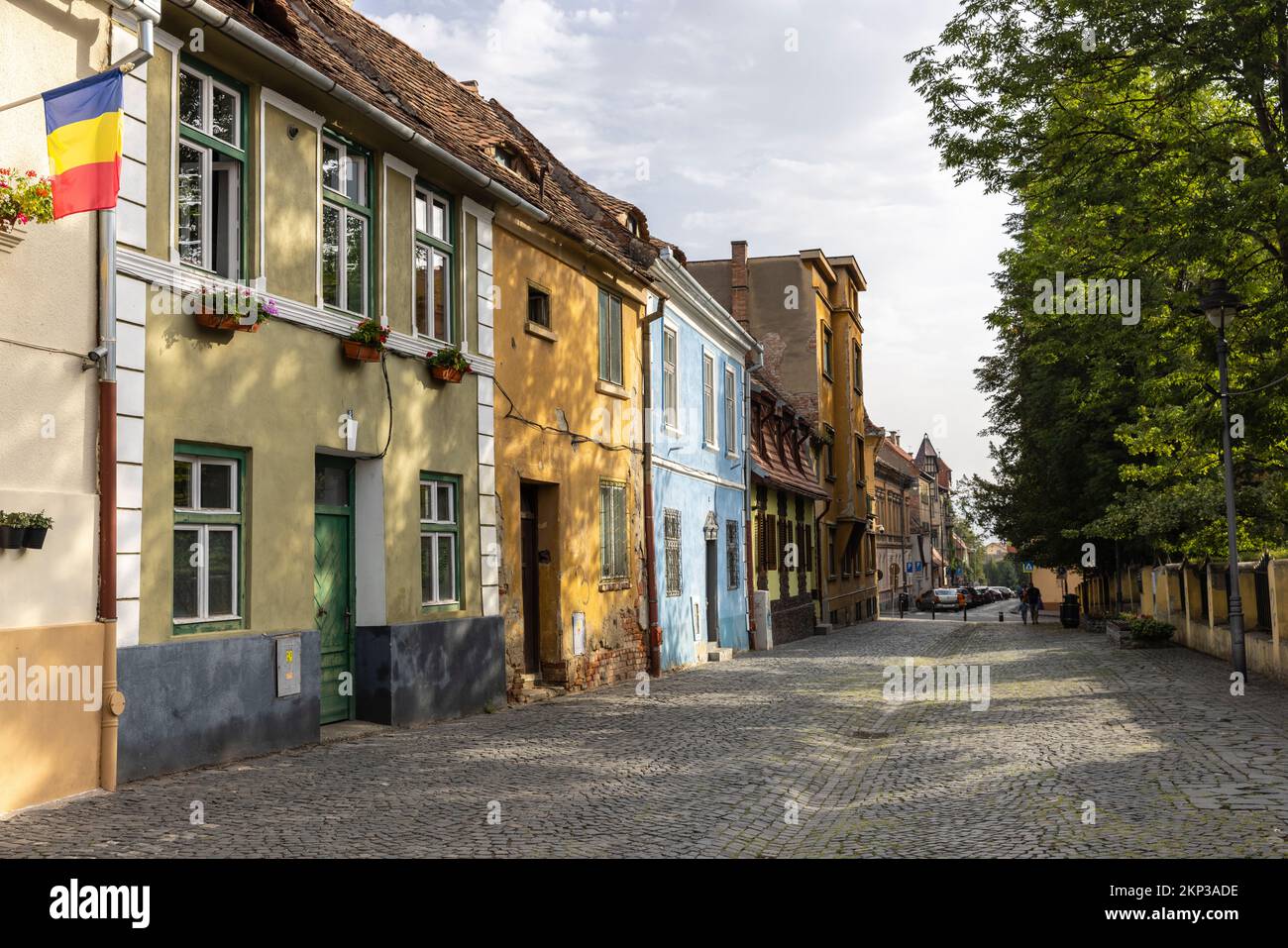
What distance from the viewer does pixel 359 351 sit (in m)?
11.6

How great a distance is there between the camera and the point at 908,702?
15156 mm

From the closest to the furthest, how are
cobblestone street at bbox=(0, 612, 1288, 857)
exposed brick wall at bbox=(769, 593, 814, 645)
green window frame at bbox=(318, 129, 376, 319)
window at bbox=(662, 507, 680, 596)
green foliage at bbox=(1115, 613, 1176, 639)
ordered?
cobblestone street at bbox=(0, 612, 1288, 857) < green window frame at bbox=(318, 129, 376, 319) < window at bbox=(662, 507, 680, 596) < green foliage at bbox=(1115, 613, 1176, 639) < exposed brick wall at bbox=(769, 593, 814, 645)

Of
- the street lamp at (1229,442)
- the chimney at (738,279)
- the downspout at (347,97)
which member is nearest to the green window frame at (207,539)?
the downspout at (347,97)

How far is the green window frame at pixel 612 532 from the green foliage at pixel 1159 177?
715 cm

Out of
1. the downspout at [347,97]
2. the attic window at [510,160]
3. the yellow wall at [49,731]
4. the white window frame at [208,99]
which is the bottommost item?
the yellow wall at [49,731]

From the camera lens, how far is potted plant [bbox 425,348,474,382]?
13.0 meters

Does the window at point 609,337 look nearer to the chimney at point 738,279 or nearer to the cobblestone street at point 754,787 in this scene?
the cobblestone street at point 754,787

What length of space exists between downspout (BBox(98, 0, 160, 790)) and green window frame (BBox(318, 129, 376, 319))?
2.79m

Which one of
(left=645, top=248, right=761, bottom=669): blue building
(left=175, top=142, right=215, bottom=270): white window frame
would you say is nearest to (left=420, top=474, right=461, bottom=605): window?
(left=175, top=142, right=215, bottom=270): white window frame

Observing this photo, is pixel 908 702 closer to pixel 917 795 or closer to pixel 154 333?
pixel 917 795

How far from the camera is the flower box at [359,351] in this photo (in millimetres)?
11508

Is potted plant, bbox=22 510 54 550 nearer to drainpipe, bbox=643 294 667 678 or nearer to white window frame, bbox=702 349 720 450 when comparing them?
drainpipe, bbox=643 294 667 678

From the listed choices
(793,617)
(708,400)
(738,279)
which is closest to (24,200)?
(708,400)
